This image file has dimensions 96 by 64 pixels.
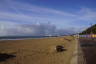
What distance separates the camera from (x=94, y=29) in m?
122

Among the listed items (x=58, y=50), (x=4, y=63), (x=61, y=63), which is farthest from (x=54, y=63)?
(x=58, y=50)

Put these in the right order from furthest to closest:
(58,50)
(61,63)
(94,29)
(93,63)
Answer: (94,29) → (58,50) → (61,63) → (93,63)

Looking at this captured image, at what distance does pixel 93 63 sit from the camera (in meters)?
14.8

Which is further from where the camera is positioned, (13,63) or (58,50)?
(58,50)

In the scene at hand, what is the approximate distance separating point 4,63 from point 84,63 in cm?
693

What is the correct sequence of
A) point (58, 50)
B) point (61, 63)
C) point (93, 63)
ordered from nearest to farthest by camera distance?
point (93, 63), point (61, 63), point (58, 50)

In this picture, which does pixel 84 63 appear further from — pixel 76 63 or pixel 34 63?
pixel 34 63

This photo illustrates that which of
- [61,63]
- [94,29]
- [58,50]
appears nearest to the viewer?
[61,63]

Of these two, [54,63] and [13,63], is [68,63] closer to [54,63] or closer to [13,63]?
[54,63]

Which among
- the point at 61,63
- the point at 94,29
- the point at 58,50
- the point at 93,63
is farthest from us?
the point at 94,29

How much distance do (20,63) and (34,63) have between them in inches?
47.5

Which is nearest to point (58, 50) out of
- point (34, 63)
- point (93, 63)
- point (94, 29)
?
point (34, 63)

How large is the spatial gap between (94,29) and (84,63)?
109629mm

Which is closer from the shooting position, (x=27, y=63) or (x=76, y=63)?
(x=76, y=63)
